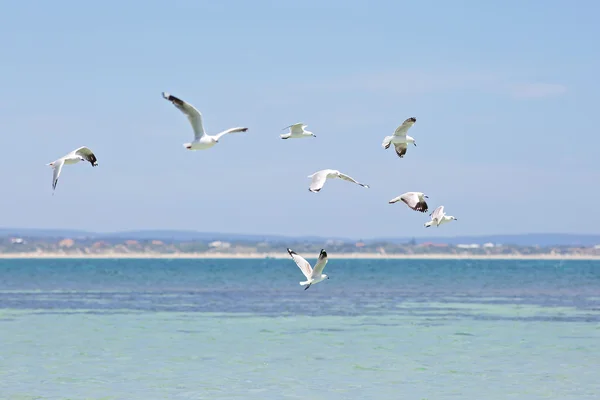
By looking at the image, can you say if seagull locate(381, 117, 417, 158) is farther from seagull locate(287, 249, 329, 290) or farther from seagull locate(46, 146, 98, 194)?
seagull locate(46, 146, 98, 194)

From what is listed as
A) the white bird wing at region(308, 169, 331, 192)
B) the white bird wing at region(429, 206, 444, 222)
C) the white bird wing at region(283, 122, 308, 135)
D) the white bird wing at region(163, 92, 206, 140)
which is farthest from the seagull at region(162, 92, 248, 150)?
the white bird wing at region(429, 206, 444, 222)

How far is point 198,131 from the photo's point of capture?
21422 mm

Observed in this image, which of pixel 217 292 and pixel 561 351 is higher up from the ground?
pixel 217 292

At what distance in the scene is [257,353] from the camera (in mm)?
34344

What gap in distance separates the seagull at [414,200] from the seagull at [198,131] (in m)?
4.45

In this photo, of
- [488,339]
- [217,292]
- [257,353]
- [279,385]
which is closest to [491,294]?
[217,292]

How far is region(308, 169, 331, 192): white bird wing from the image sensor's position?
21.4m

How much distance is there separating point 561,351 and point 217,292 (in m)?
43.9

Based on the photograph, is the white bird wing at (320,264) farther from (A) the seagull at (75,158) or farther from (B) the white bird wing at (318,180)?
(A) the seagull at (75,158)

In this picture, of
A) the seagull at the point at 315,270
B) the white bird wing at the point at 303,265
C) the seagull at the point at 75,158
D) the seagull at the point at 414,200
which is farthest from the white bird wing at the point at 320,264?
the seagull at the point at 75,158

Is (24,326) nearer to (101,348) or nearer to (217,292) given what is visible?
(101,348)

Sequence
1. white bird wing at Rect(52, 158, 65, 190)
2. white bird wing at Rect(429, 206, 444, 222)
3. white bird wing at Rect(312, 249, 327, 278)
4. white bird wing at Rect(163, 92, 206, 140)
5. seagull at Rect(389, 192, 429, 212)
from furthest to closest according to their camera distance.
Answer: white bird wing at Rect(429, 206, 444, 222) < seagull at Rect(389, 192, 429, 212) < white bird wing at Rect(312, 249, 327, 278) < white bird wing at Rect(52, 158, 65, 190) < white bird wing at Rect(163, 92, 206, 140)

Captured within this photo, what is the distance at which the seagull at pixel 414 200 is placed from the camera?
2411cm

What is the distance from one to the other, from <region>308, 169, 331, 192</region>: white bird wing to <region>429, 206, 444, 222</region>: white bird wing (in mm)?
4177
